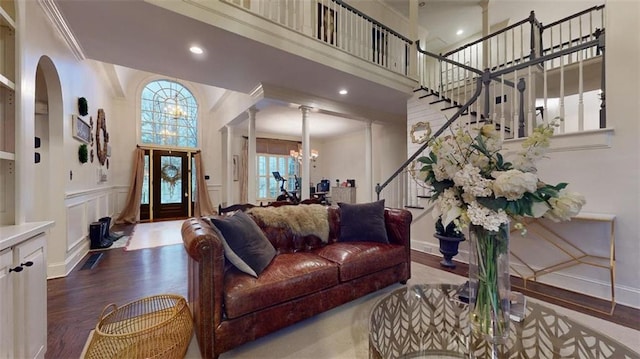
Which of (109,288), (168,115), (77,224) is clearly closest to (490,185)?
(109,288)

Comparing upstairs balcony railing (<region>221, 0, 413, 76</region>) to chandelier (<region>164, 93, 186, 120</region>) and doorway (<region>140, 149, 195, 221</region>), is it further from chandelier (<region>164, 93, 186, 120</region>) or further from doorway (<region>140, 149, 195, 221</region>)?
doorway (<region>140, 149, 195, 221</region>)

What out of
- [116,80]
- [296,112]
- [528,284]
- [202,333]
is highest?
[116,80]

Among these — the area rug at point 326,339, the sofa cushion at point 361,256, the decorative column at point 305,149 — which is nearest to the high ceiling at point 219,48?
the decorative column at point 305,149

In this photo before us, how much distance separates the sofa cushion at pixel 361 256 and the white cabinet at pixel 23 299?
5.98 feet

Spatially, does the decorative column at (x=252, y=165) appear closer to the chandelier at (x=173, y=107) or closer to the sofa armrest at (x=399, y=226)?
the sofa armrest at (x=399, y=226)

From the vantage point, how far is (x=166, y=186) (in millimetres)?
7188

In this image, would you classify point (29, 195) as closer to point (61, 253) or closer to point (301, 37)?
point (61, 253)

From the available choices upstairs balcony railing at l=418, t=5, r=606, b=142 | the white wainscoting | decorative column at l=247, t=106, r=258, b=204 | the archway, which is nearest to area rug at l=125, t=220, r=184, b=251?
the white wainscoting

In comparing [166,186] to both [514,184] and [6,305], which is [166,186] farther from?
[514,184]

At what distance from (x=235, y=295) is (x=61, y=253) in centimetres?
283

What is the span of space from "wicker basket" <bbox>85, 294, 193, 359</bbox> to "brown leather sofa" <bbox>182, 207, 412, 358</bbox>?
0.11 meters

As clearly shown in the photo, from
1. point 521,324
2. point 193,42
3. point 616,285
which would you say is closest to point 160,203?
point 193,42

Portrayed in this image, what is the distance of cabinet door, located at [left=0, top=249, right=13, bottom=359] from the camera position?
111 cm

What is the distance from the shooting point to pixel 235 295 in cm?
159
